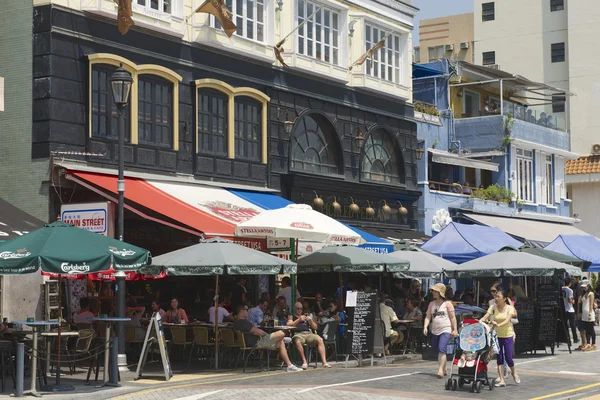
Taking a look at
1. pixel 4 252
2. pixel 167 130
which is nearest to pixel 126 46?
pixel 167 130

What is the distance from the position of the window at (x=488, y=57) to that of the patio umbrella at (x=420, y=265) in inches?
1409

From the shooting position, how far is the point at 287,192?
29625mm

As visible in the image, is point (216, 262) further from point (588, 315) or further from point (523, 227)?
point (523, 227)

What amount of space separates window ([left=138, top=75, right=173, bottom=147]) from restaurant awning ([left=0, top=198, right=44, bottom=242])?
399cm

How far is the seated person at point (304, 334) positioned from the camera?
20.5 m

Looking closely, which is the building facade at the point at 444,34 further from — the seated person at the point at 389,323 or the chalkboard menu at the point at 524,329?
the seated person at the point at 389,323

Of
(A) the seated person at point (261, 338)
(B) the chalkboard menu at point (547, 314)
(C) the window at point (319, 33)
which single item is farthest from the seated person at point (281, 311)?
(C) the window at point (319, 33)

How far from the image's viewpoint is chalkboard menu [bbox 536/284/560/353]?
78.5 ft

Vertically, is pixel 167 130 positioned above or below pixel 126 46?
below

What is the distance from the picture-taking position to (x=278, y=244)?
25312 millimetres

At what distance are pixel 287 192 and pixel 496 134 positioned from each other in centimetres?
1411

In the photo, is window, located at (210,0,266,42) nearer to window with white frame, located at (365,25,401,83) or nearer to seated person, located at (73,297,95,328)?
window with white frame, located at (365,25,401,83)

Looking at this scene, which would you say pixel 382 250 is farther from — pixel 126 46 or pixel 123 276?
pixel 123 276

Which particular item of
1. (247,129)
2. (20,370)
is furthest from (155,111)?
(20,370)
